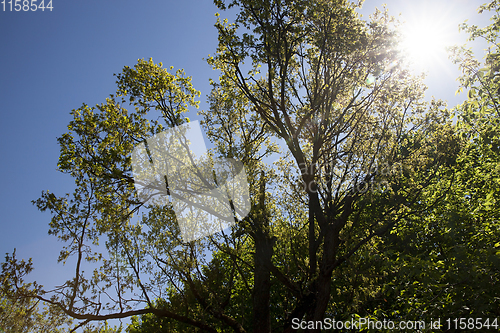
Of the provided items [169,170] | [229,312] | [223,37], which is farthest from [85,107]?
[229,312]

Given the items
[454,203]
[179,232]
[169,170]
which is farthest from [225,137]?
[454,203]

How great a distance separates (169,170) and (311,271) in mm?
6463

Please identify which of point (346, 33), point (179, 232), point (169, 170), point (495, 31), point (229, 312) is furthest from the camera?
point (229, 312)

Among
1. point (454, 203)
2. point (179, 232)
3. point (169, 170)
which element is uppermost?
point (454, 203)

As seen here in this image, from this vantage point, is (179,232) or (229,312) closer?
(179,232)

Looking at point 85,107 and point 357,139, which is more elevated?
point 357,139

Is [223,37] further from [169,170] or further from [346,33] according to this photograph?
[169,170]

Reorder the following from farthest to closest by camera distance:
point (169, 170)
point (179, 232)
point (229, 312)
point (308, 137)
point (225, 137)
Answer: point (229, 312)
point (225, 137)
point (308, 137)
point (169, 170)
point (179, 232)

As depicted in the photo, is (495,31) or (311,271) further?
(311,271)

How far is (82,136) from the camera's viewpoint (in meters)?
Answer: 10.4

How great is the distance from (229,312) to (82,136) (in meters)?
14.5

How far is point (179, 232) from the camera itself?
9.51 meters

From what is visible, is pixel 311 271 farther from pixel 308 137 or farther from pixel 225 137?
pixel 225 137

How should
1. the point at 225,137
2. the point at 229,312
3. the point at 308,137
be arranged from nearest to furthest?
the point at 308,137, the point at 225,137, the point at 229,312
